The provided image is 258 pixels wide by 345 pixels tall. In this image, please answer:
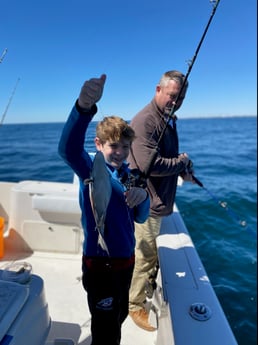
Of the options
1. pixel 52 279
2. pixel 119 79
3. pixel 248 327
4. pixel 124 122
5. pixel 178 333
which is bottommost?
pixel 248 327

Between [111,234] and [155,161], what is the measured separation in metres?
0.62

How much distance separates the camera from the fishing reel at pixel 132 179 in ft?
4.69

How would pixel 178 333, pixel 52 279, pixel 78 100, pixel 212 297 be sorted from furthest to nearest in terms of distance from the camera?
pixel 52 279, pixel 212 297, pixel 178 333, pixel 78 100

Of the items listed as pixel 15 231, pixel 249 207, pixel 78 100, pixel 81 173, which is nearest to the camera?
pixel 78 100

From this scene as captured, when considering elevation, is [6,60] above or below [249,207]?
above

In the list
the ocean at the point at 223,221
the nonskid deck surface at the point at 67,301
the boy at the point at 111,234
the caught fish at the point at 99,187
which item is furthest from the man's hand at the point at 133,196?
the nonskid deck surface at the point at 67,301

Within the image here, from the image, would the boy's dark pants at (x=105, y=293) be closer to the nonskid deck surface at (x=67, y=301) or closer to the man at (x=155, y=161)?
the nonskid deck surface at (x=67, y=301)

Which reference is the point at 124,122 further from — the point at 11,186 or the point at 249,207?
the point at 249,207

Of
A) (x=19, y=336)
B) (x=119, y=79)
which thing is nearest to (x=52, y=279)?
(x=19, y=336)

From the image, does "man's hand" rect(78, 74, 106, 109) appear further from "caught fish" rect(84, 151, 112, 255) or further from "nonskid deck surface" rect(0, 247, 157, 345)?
"nonskid deck surface" rect(0, 247, 157, 345)

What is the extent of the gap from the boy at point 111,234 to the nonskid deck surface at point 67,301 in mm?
415

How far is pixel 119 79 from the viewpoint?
142 centimetres

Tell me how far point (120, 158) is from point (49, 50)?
54 cm

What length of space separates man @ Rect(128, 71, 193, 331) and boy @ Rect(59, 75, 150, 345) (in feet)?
1.36
